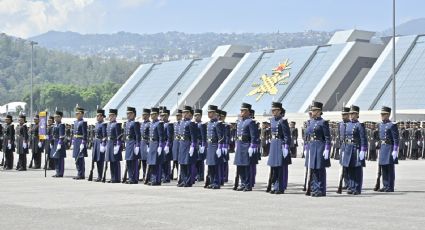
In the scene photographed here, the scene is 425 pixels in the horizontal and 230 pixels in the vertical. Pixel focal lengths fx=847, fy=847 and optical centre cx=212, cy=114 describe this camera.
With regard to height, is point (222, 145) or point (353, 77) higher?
point (353, 77)

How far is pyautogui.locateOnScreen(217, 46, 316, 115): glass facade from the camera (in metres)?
73.1

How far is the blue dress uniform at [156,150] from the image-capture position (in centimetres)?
2048

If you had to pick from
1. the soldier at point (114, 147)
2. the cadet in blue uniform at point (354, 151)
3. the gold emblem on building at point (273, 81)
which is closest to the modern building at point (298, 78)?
the gold emblem on building at point (273, 81)

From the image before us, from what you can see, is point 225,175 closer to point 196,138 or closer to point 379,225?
point 196,138

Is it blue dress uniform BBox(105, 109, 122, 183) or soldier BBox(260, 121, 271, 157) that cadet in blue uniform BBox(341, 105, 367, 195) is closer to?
blue dress uniform BBox(105, 109, 122, 183)

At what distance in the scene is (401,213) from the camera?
13.4m

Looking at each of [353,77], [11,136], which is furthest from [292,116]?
[11,136]

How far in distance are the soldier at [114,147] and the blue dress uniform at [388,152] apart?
6578mm

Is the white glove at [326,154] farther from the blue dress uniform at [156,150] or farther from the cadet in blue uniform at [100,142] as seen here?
the cadet in blue uniform at [100,142]

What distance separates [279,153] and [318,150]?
88 centimetres

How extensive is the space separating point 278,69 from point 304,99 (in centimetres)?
874

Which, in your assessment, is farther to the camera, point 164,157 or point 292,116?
point 292,116

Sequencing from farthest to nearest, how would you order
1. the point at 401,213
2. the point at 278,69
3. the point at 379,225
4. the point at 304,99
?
the point at 278,69 → the point at 304,99 → the point at 401,213 → the point at 379,225

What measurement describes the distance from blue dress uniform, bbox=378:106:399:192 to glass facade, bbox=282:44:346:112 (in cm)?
4809
